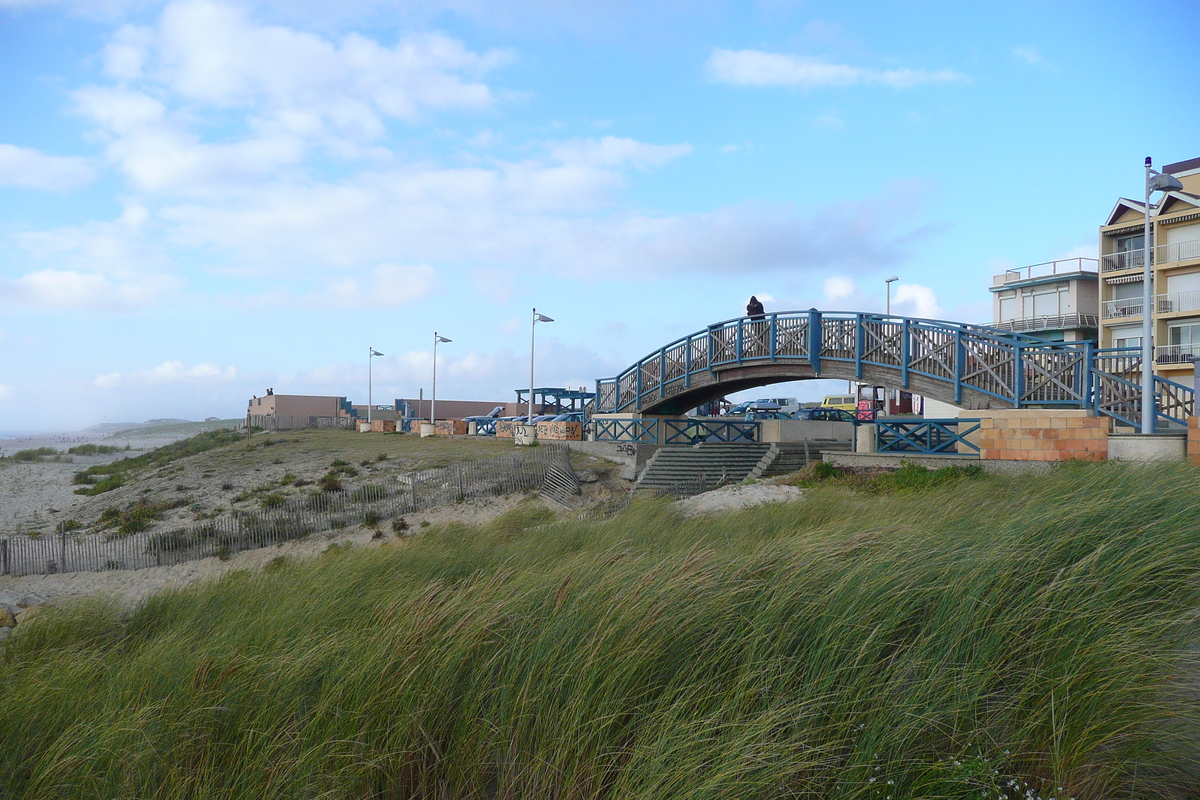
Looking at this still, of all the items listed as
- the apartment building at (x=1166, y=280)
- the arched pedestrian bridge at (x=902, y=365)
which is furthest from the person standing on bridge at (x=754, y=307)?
the apartment building at (x=1166, y=280)

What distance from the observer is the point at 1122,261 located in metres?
46.3

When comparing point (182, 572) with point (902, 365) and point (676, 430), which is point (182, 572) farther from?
point (902, 365)

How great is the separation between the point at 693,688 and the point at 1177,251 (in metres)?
49.4

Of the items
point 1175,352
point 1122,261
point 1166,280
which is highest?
point 1122,261

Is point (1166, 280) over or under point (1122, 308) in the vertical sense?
over

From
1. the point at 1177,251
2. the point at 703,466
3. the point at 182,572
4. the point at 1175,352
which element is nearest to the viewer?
the point at 182,572

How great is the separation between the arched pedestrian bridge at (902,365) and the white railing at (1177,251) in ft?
69.3

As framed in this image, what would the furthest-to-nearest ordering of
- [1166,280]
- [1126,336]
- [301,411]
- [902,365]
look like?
1. [301,411]
2. [1126,336]
3. [1166,280]
4. [902,365]

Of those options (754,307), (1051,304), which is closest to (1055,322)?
(1051,304)

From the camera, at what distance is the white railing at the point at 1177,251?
133 feet

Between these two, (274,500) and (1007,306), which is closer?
(274,500)

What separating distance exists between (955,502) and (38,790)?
9.52 metres

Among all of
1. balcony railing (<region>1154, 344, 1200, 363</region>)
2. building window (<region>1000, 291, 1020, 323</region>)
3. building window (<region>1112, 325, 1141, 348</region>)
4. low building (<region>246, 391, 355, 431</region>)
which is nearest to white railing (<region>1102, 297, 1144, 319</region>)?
building window (<region>1112, 325, 1141, 348</region>)

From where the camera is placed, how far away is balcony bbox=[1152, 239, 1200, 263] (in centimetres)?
4056
